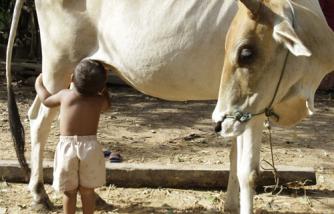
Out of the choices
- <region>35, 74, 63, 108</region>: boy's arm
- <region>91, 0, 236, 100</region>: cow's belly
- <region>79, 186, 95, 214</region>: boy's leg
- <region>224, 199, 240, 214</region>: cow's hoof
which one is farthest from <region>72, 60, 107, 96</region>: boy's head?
<region>224, 199, 240, 214</region>: cow's hoof

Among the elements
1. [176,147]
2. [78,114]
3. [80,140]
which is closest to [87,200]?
[80,140]

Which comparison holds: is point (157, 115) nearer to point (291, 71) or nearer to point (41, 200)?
point (41, 200)

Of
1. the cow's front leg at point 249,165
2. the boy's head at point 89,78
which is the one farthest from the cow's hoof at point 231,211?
the boy's head at point 89,78

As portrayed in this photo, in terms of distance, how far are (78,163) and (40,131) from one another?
3.15 feet

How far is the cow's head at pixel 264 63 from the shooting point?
312 centimetres

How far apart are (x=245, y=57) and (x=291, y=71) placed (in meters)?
0.28

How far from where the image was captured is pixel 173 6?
3.98 meters

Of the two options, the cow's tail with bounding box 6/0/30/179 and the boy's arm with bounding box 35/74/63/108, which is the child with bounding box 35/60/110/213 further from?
the cow's tail with bounding box 6/0/30/179

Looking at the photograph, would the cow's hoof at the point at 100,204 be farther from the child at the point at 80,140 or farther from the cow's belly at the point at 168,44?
the cow's belly at the point at 168,44

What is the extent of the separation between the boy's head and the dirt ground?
3.52 ft

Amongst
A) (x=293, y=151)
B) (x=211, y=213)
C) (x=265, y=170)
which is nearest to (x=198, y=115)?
(x=293, y=151)

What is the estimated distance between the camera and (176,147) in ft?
19.8

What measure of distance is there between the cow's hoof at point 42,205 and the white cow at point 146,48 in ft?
0.09

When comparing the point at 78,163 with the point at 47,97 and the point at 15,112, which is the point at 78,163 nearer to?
the point at 47,97
